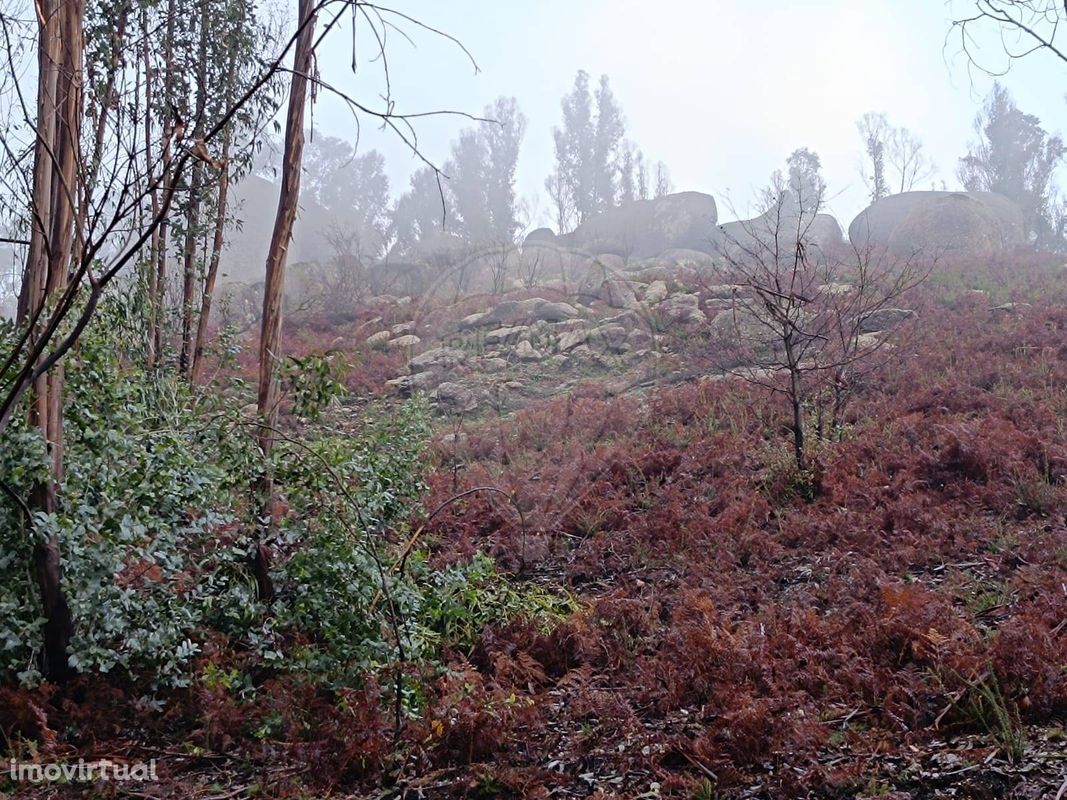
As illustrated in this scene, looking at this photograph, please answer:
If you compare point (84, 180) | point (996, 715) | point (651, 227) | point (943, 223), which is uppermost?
point (651, 227)

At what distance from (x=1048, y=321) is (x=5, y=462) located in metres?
12.7

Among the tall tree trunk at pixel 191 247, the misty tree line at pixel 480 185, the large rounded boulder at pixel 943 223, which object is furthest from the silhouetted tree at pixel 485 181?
the tall tree trunk at pixel 191 247

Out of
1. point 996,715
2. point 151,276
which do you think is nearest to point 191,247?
point 151,276

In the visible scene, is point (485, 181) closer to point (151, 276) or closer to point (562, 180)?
point (562, 180)

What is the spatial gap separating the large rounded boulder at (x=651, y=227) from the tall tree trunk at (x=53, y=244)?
29.8 metres

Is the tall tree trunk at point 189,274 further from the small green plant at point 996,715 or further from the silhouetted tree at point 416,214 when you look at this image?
the silhouetted tree at point 416,214

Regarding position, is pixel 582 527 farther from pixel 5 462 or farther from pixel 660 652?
pixel 5 462

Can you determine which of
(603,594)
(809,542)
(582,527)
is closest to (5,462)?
(603,594)

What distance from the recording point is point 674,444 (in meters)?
9.25

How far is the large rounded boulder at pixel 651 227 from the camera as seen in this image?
1314 inches

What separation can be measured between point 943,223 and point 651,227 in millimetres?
12296

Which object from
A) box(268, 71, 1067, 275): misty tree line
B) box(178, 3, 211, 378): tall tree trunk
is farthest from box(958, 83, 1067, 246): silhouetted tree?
box(178, 3, 211, 378): tall tree trunk

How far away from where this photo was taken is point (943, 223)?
81.9 ft

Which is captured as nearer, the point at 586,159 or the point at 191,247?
the point at 191,247
